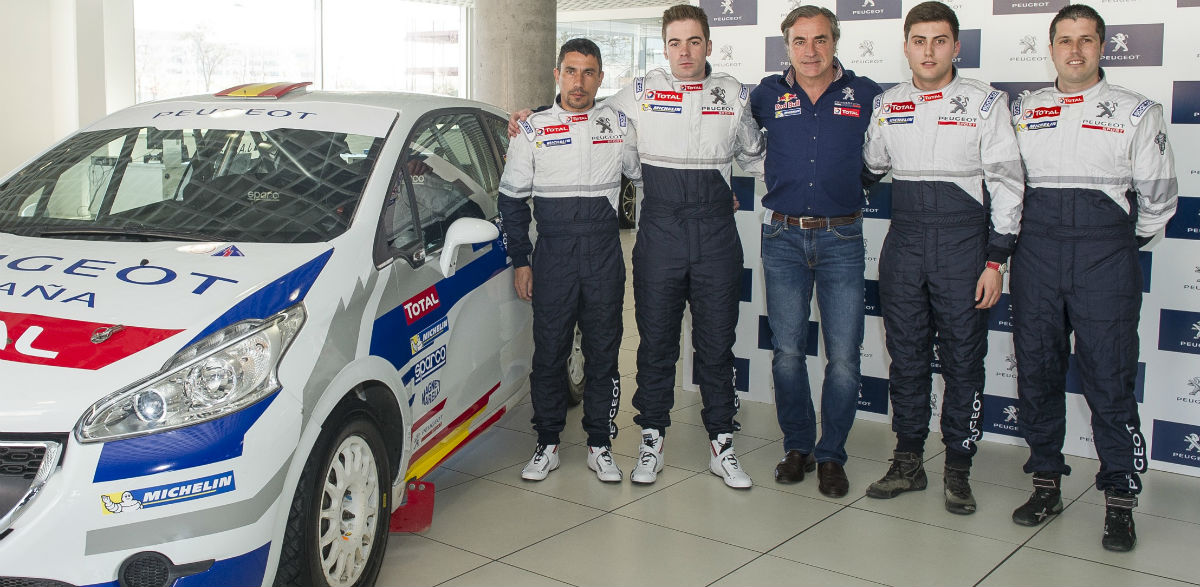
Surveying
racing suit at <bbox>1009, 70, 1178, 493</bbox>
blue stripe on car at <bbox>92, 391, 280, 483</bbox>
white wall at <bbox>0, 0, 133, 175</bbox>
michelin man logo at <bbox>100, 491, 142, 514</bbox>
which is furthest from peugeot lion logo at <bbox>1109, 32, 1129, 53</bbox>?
white wall at <bbox>0, 0, 133, 175</bbox>

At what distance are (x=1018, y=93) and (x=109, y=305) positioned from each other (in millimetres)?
3474

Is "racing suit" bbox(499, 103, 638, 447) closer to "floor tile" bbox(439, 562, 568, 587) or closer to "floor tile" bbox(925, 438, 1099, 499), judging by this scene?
"floor tile" bbox(439, 562, 568, 587)

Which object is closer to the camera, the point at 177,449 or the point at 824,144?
the point at 177,449

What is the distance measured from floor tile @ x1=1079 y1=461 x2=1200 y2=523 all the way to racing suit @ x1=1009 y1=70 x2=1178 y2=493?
0.38 m

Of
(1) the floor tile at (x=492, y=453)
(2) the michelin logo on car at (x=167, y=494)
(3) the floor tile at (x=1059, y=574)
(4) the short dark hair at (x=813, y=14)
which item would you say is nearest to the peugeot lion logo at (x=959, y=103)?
(4) the short dark hair at (x=813, y=14)

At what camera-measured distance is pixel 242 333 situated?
238 centimetres

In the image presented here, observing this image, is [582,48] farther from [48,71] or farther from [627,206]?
[48,71]

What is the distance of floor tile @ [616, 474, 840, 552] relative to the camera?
134 inches

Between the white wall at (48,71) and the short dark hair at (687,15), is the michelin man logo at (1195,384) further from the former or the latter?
the white wall at (48,71)

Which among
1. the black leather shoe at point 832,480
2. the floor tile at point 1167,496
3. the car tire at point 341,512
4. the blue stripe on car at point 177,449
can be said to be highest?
the blue stripe on car at point 177,449

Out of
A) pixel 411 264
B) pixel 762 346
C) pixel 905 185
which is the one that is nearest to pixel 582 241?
pixel 411 264

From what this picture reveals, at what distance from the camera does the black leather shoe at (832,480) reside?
12.5ft

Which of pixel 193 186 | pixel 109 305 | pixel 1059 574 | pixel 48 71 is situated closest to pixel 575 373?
pixel 193 186

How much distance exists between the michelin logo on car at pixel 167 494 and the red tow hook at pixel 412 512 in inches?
42.0
